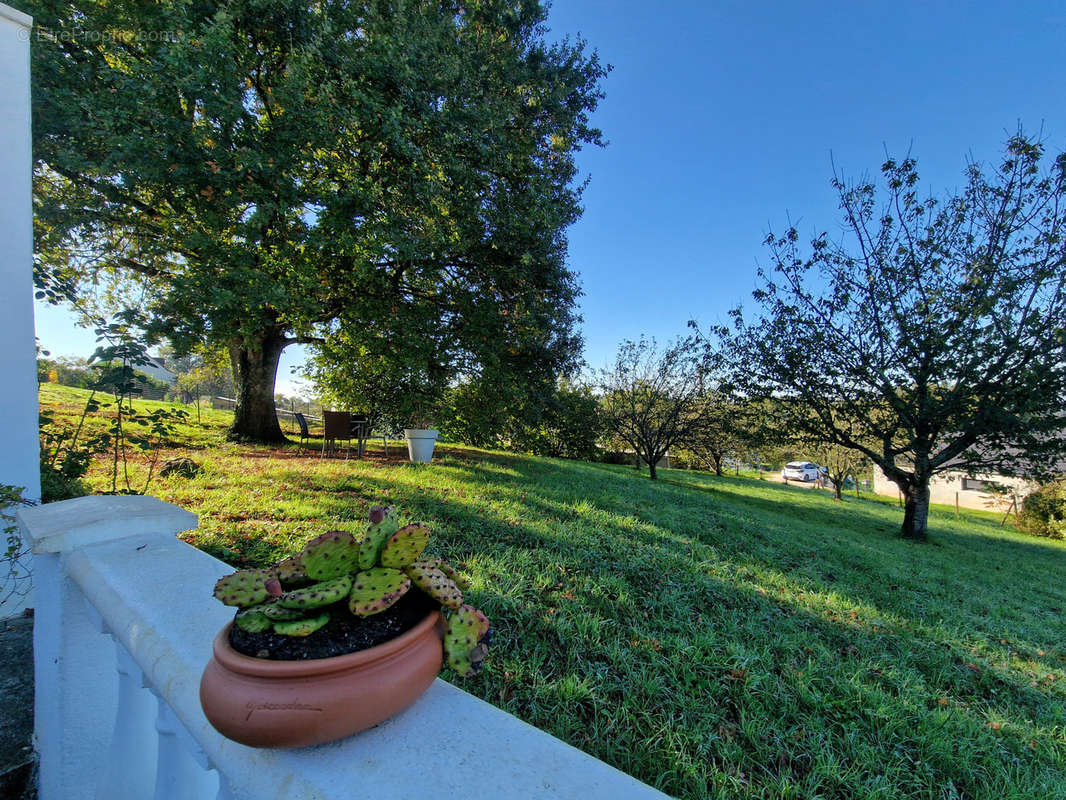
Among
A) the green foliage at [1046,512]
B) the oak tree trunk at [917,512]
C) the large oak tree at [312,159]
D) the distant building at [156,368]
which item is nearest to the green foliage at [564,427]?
the large oak tree at [312,159]

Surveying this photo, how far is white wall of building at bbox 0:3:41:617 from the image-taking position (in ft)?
6.84

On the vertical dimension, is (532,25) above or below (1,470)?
above

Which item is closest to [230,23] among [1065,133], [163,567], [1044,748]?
[163,567]

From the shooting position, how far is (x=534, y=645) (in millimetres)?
2055

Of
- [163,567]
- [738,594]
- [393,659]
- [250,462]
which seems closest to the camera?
[393,659]

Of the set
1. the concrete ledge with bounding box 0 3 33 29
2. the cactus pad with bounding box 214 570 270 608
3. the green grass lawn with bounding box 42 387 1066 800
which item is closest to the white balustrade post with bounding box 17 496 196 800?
the cactus pad with bounding box 214 570 270 608

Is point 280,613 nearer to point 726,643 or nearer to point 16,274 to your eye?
point 726,643

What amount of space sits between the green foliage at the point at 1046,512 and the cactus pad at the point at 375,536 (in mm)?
18512

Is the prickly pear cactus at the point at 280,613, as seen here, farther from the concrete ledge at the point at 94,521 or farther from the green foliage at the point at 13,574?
the green foliage at the point at 13,574

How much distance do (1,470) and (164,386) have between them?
1028 millimetres

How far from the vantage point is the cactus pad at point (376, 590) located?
0.71 metres

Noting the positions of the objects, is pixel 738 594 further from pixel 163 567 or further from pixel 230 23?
pixel 230 23

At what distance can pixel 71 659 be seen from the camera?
48.4 inches

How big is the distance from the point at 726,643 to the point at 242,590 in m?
2.37
